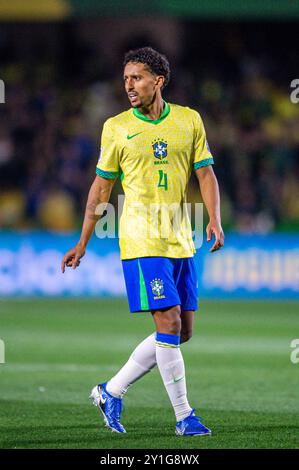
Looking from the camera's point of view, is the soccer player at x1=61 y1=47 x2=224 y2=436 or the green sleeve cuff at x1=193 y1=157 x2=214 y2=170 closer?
the soccer player at x1=61 y1=47 x2=224 y2=436

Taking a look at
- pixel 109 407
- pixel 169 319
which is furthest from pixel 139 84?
pixel 109 407

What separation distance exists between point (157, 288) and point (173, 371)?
54 cm

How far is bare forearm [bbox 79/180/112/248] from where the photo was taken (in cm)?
695

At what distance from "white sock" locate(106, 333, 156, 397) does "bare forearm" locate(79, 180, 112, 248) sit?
765 millimetres

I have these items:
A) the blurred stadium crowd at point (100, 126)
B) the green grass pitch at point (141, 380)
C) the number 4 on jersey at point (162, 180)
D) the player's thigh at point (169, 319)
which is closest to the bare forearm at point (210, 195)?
the number 4 on jersey at point (162, 180)

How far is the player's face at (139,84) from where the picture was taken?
6828 mm

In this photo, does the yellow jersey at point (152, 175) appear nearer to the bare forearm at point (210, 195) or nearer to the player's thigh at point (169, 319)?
the bare forearm at point (210, 195)

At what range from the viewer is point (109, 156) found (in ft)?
22.7

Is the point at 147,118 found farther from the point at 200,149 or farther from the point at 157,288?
the point at 157,288

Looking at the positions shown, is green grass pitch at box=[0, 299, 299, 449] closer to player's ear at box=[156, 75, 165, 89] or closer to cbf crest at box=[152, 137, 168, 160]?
cbf crest at box=[152, 137, 168, 160]

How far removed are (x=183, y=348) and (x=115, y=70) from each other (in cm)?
1272

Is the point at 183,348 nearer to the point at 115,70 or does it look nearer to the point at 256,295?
the point at 256,295

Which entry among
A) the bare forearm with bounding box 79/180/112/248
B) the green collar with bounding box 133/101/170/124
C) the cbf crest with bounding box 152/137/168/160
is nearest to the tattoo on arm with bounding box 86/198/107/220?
the bare forearm with bounding box 79/180/112/248
